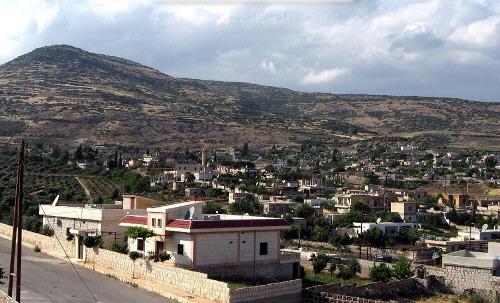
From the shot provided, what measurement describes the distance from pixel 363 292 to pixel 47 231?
50.5 feet

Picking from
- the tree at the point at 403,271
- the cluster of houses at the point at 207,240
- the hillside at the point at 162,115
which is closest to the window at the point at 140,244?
the cluster of houses at the point at 207,240

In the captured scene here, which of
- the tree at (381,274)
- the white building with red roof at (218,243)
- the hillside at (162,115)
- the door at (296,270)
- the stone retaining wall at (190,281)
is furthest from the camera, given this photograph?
the hillside at (162,115)

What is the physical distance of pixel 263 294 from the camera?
21.5m

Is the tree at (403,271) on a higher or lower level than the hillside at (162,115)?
lower

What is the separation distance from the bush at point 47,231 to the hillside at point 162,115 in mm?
70615

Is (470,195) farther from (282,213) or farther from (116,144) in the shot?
(116,144)

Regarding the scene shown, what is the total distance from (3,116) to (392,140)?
223 feet

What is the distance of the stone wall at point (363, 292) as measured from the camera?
23.2m

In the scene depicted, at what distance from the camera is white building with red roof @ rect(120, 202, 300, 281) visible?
78.6 ft

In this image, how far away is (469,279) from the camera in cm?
2934

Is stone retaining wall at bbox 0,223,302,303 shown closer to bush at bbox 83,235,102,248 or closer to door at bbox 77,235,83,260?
bush at bbox 83,235,102,248

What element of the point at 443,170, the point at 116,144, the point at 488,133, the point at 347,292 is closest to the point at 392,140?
the point at 488,133

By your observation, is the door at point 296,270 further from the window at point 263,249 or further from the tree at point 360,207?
the tree at point 360,207

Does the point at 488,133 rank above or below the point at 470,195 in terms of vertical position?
above
